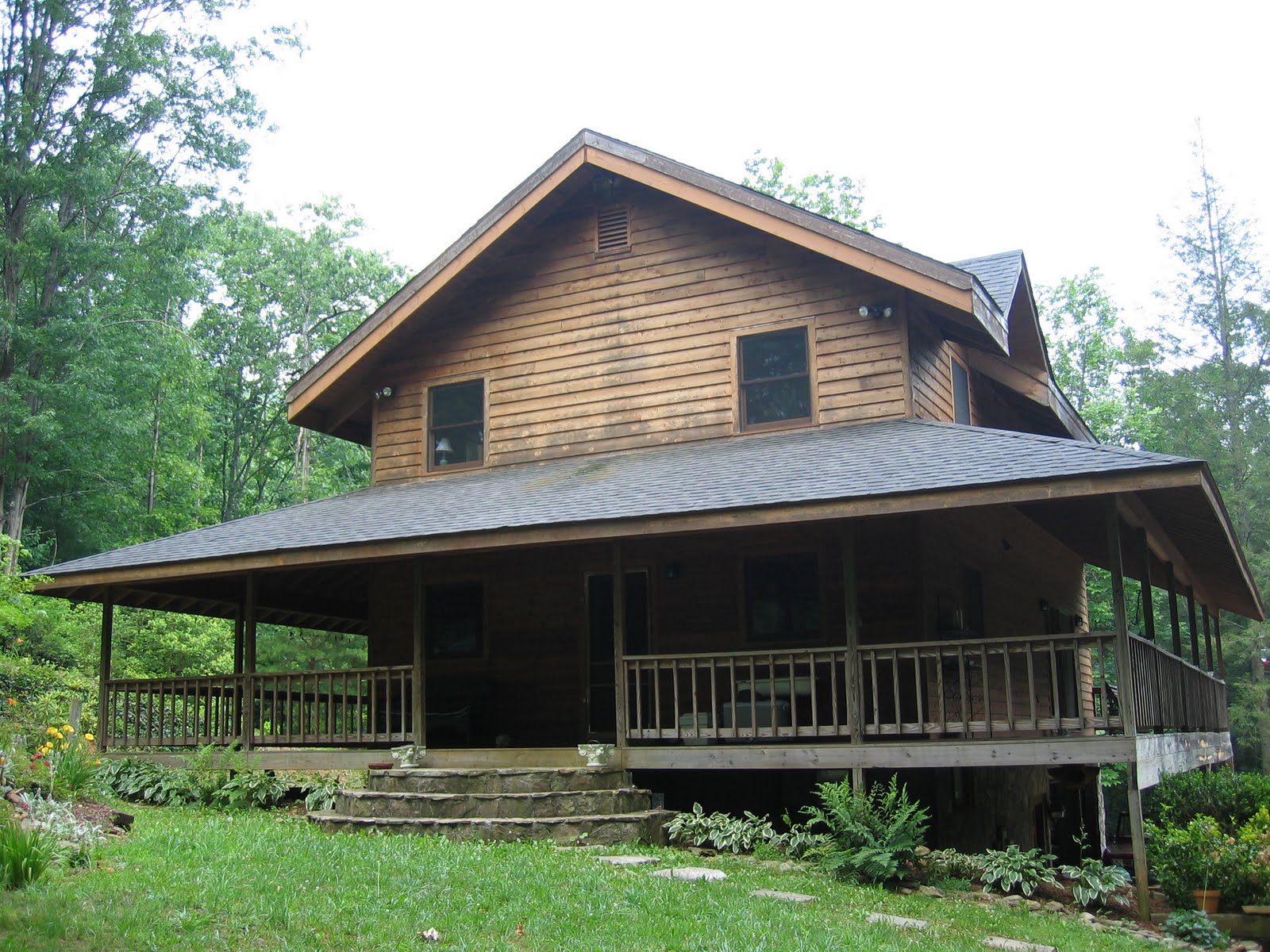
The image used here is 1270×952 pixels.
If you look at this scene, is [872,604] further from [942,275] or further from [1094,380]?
[1094,380]

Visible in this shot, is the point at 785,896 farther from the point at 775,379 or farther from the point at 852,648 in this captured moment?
the point at 775,379

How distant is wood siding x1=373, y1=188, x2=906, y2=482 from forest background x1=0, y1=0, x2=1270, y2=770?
29.1 ft

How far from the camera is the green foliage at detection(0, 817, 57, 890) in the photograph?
7430 mm

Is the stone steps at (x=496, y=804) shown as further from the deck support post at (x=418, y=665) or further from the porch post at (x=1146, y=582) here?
the porch post at (x=1146, y=582)

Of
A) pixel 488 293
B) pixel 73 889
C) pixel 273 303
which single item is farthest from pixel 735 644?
pixel 273 303

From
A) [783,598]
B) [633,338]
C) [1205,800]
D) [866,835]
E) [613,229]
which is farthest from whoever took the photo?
[613,229]

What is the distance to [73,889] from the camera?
24.8 ft

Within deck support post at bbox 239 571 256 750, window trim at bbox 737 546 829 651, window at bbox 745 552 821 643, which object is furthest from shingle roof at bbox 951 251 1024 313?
deck support post at bbox 239 571 256 750

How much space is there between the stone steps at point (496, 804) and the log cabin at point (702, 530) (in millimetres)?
1014

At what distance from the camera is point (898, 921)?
8.59 m

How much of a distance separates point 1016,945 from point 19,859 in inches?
243

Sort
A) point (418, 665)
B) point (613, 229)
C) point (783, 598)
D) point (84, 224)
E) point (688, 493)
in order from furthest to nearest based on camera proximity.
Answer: point (84, 224), point (613, 229), point (783, 598), point (418, 665), point (688, 493)

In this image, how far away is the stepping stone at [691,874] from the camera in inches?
366

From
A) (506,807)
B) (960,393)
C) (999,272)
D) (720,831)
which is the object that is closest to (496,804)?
(506,807)
